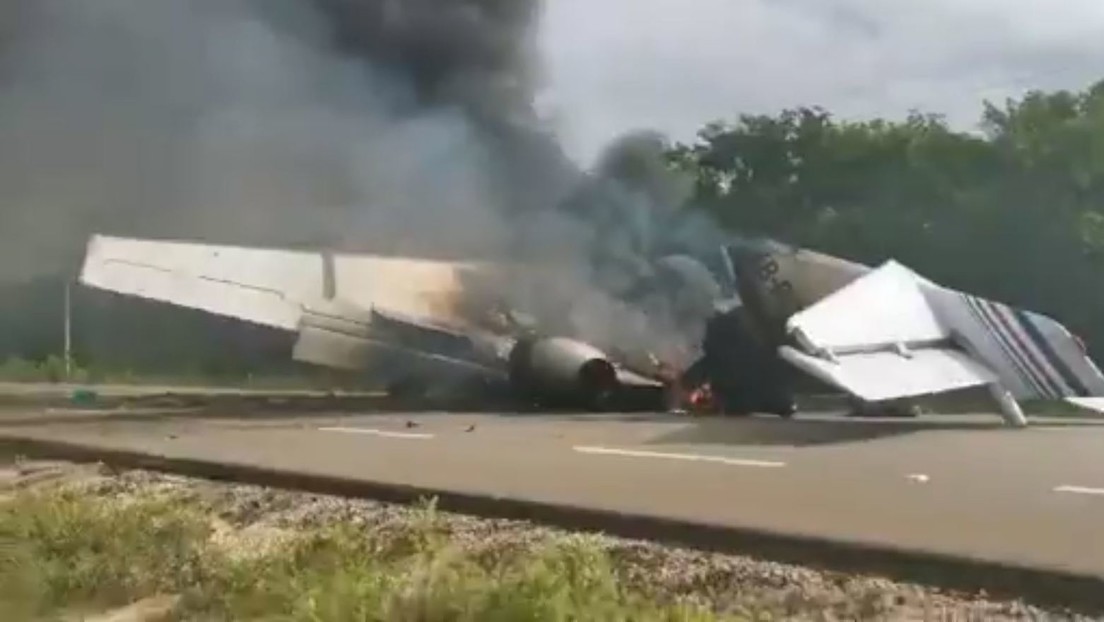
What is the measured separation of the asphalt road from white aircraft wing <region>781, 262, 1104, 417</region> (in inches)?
27.0

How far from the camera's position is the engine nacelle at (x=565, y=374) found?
2564cm

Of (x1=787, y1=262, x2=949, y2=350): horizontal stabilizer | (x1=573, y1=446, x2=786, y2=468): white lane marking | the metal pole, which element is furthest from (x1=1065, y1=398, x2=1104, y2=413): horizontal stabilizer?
the metal pole

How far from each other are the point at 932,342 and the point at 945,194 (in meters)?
18.7

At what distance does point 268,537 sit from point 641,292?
17784mm

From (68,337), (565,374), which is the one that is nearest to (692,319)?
(565,374)

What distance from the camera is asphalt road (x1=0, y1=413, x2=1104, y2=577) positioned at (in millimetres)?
8875

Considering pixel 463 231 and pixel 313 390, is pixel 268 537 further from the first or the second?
pixel 313 390

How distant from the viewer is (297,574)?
7.51 meters

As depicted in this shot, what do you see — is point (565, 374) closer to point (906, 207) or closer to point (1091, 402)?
point (1091, 402)

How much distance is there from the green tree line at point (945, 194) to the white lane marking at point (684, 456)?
61.2ft

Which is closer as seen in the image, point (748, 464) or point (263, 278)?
point (748, 464)

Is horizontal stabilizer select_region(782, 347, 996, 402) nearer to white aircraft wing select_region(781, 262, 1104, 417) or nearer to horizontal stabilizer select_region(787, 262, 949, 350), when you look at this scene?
white aircraft wing select_region(781, 262, 1104, 417)

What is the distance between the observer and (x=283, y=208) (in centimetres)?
2883

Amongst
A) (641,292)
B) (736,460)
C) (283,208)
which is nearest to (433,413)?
(641,292)
